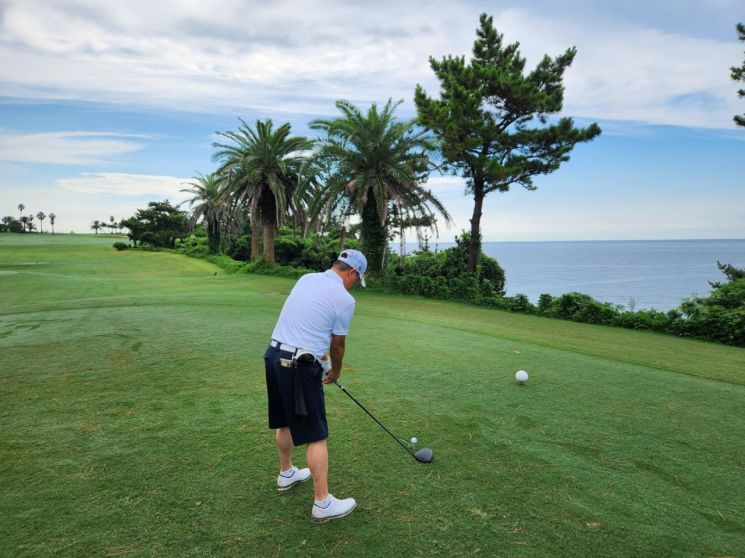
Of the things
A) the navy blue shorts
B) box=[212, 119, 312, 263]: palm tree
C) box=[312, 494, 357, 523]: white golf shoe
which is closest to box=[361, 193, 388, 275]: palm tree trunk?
box=[212, 119, 312, 263]: palm tree

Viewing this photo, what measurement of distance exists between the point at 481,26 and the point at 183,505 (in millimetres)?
27078

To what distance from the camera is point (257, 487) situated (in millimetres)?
4332

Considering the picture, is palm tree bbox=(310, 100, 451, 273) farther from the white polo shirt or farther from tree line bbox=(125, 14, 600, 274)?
the white polo shirt

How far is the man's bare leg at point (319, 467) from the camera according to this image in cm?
392

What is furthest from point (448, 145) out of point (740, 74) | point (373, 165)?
point (740, 74)

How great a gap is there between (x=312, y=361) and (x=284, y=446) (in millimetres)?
932

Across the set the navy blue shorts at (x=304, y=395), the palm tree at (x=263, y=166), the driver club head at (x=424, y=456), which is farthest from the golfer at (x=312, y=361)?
the palm tree at (x=263, y=166)

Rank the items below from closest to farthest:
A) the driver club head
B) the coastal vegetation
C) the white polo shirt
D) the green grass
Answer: the green grass → the white polo shirt → the driver club head → the coastal vegetation

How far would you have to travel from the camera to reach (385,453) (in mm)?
5012

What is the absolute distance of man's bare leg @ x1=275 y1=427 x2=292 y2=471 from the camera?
431 cm

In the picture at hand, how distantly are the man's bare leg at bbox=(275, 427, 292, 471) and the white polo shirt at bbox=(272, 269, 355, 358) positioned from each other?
2.83 ft

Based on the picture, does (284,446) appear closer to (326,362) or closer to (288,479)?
(288,479)

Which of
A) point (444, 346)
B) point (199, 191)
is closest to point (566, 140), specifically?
point (444, 346)

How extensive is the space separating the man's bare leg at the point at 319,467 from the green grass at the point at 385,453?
0.28 m
